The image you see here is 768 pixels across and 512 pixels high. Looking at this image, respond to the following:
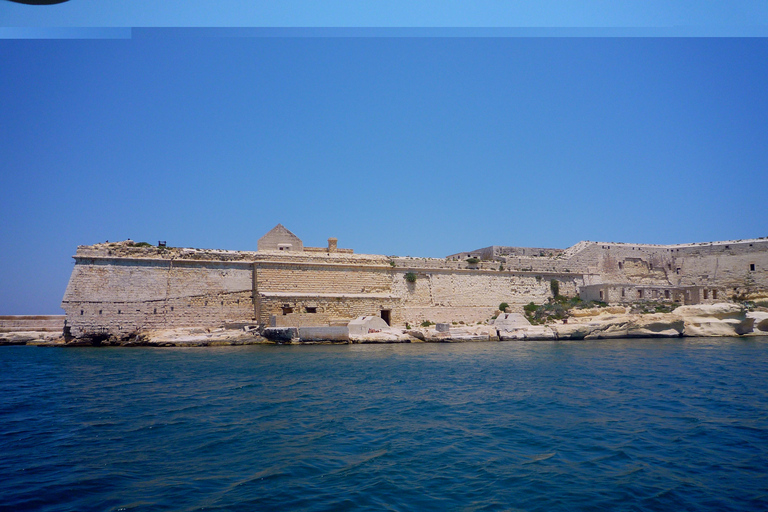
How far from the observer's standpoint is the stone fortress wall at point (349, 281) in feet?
52.6

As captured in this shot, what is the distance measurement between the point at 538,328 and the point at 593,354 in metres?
4.94

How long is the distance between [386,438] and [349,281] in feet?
45.0

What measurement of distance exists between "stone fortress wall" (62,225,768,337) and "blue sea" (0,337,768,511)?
5884 millimetres

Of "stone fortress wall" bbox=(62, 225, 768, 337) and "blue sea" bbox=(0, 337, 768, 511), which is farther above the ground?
"stone fortress wall" bbox=(62, 225, 768, 337)

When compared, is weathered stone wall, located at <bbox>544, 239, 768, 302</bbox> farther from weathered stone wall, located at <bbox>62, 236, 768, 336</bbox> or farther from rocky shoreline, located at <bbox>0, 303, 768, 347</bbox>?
rocky shoreline, located at <bbox>0, 303, 768, 347</bbox>

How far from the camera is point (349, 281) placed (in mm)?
18984

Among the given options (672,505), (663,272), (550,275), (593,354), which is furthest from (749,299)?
(672,505)

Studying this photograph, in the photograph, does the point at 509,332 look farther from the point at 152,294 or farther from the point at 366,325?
the point at 152,294

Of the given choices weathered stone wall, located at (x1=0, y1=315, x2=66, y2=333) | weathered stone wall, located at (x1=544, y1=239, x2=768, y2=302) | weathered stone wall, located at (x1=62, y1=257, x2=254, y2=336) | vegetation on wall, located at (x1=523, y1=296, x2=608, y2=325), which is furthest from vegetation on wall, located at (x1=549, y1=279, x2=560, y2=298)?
weathered stone wall, located at (x1=0, y1=315, x2=66, y2=333)

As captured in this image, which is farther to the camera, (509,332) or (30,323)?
(30,323)

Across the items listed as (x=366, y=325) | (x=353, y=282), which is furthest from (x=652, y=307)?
(x=353, y=282)

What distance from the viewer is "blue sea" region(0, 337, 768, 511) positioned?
3.81 m

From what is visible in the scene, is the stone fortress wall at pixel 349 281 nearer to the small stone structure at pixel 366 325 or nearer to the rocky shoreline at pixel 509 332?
the small stone structure at pixel 366 325

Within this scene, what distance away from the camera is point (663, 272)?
81.3 ft
